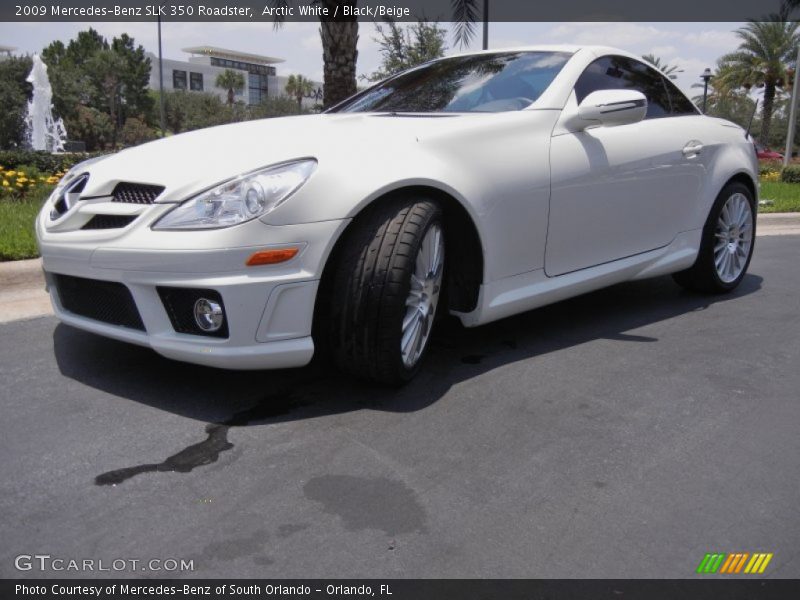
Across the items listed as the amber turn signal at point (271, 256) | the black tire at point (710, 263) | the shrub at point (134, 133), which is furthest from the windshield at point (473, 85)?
the shrub at point (134, 133)

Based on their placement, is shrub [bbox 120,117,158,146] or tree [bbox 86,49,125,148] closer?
shrub [bbox 120,117,158,146]

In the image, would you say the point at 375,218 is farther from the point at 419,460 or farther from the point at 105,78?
the point at 105,78

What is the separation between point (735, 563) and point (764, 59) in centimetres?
4056

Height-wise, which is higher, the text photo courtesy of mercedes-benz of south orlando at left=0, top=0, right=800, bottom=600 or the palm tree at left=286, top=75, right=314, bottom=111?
the text photo courtesy of mercedes-benz of south orlando at left=0, top=0, right=800, bottom=600

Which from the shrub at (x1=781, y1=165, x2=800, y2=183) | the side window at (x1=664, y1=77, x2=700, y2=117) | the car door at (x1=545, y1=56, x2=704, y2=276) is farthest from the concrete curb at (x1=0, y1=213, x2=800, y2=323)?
the shrub at (x1=781, y1=165, x2=800, y2=183)

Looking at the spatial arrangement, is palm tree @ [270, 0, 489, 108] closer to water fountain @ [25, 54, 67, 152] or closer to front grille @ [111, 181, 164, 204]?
front grille @ [111, 181, 164, 204]

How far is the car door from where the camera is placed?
3.73 metres

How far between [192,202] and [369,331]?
80 cm

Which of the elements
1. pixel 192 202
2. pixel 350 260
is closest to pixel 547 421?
pixel 350 260

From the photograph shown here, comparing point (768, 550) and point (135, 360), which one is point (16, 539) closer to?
point (135, 360)

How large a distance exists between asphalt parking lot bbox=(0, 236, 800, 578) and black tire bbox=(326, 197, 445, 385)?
0.69 ft

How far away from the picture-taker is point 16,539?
2121 millimetres

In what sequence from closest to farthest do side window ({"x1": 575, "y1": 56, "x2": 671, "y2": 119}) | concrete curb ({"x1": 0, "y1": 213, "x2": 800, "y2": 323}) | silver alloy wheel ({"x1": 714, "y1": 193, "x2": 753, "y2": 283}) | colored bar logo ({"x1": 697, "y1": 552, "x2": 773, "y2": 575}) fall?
colored bar logo ({"x1": 697, "y1": 552, "x2": 773, "y2": 575}) < side window ({"x1": 575, "y1": 56, "x2": 671, "y2": 119}) < concrete curb ({"x1": 0, "y1": 213, "x2": 800, "y2": 323}) < silver alloy wheel ({"x1": 714, "y1": 193, "x2": 753, "y2": 283})
